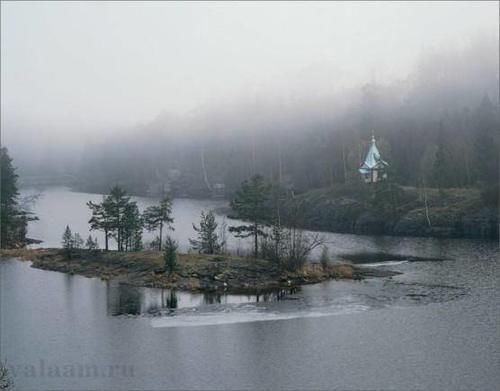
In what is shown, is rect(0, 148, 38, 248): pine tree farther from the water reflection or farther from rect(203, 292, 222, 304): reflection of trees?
rect(203, 292, 222, 304): reflection of trees

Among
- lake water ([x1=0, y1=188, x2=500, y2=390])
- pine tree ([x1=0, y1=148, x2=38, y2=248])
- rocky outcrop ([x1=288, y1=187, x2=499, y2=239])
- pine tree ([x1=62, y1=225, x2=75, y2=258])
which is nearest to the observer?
lake water ([x1=0, y1=188, x2=500, y2=390])

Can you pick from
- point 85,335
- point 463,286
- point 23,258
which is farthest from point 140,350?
point 23,258

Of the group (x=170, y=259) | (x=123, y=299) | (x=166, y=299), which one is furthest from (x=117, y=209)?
(x=166, y=299)

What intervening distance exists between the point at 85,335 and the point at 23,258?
3592 cm

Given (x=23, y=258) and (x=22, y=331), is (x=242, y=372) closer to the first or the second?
(x=22, y=331)

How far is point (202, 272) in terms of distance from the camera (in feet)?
183

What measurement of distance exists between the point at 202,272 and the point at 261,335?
19.2m

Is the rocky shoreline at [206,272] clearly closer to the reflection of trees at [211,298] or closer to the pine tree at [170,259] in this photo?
the pine tree at [170,259]

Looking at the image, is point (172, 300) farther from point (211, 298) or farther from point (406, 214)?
point (406, 214)

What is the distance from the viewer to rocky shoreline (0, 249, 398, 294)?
5362cm

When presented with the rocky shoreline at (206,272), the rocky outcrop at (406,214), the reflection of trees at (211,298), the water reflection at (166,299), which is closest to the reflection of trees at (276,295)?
the water reflection at (166,299)

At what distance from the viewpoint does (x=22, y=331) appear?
39750mm

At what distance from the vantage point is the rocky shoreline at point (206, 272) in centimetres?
5362

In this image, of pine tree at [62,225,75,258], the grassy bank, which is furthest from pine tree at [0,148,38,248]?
the grassy bank
